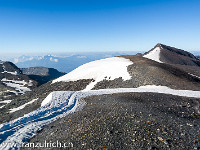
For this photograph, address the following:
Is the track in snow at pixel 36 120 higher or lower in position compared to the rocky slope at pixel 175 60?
lower

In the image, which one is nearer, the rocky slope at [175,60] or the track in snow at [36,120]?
the track in snow at [36,120]

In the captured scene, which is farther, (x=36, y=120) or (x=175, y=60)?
(x=175, y=60)

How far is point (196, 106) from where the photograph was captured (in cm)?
1587

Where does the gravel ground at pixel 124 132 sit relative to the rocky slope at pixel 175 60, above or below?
below

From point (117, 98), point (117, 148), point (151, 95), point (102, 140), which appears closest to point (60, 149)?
point (102, 140)

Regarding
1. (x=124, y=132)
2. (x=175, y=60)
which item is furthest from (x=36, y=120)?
(x=175, y=60)

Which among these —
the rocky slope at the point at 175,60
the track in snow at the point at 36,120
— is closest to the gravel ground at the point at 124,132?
the track in snow at the point at 36,120

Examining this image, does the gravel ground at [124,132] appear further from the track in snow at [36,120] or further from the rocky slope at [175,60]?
the rocky slope at [175,60]

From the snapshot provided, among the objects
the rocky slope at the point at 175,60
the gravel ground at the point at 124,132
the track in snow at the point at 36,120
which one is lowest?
the track in snow at the point at 36,120

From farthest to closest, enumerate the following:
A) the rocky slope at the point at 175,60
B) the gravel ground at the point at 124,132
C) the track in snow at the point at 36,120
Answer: the rocky slope at the point at 175,60, the track in snow at the point at 36,120, the gravel ground at the point at 124,132

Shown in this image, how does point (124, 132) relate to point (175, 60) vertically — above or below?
below

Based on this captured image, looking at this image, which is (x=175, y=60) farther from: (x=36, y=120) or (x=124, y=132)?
(x=36, y=120)

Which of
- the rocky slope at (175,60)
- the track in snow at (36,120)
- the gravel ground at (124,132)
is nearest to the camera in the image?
the gravel ground at (124,132)

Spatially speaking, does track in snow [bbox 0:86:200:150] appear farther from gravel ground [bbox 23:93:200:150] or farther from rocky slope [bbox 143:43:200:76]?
rocky slope [bbox 143:43:200:76]
